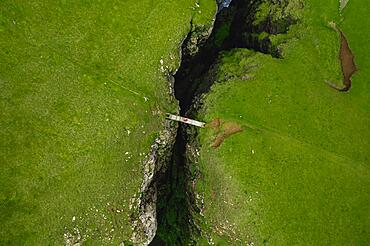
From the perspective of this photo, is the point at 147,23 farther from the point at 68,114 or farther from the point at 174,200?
the point at 174,200

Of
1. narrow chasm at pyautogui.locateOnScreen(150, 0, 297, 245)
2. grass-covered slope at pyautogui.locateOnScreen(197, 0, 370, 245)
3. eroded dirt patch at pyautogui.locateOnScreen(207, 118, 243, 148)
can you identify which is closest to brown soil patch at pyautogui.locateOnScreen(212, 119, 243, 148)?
eroded dirt patch at pyautogui.locateOnScreen(207, 118, 243, 148)

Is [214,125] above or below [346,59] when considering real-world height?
below

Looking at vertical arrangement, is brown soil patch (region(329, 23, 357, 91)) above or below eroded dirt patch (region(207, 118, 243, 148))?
above

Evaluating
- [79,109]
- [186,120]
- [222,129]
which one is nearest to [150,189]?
[186,120]

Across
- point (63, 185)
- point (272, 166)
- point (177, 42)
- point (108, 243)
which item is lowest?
point (108, 243)

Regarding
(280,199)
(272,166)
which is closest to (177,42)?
(272,166)

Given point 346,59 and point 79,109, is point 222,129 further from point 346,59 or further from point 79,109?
point 346,59

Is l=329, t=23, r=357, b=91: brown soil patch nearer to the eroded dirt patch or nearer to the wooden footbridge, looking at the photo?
the eroded dirt patch
